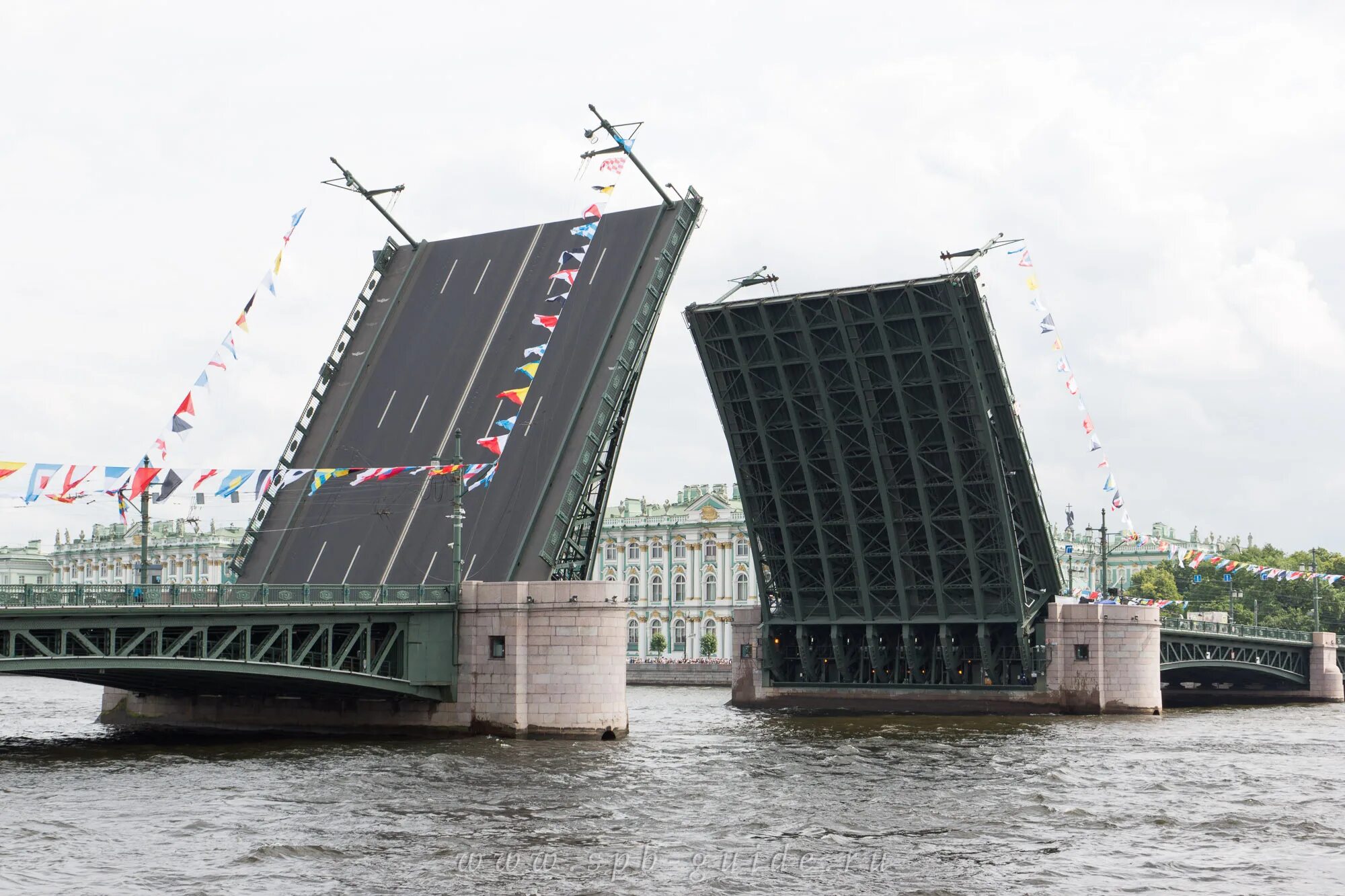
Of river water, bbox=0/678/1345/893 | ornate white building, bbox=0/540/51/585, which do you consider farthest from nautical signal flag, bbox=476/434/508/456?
ornate white building, bbox=0/540/51/585

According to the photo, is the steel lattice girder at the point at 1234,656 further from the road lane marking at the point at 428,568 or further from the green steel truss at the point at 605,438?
the road lane marking at the point at 428,568

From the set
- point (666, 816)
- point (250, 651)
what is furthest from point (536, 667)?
point (666, 816)

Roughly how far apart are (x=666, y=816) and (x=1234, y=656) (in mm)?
45577

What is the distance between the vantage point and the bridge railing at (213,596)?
99.8 feet

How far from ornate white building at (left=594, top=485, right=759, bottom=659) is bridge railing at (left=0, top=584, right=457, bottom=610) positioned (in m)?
52.6

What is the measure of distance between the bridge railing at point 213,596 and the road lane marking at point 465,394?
8.35 ft

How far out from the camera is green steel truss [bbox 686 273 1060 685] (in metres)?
42.4

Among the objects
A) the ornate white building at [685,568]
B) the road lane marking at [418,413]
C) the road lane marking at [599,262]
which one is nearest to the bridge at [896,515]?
the road lane marking at [599,262]

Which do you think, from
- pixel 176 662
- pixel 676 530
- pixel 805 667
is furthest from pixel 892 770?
pixel 676 530

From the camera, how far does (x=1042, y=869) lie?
20.8 metres

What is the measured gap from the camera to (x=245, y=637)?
33.0m

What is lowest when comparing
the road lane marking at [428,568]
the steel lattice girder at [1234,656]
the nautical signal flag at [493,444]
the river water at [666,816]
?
the river water at [666,816]

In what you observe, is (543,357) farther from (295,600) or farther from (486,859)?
(486,859)

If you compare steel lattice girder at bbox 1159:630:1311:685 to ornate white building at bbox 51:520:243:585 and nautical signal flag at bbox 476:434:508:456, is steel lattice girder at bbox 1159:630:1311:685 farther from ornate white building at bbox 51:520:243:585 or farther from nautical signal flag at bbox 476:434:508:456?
ornate white building at bbox 51:520:243:585
